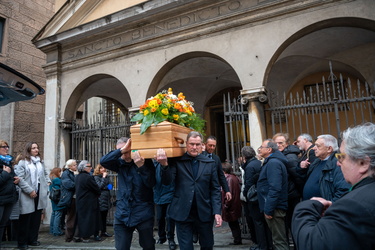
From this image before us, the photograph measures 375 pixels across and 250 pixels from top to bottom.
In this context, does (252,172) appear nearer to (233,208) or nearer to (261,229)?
(261,229)

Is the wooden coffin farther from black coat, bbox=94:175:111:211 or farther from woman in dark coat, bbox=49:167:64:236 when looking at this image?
woman in dark coat, bbox=49:167:64:236

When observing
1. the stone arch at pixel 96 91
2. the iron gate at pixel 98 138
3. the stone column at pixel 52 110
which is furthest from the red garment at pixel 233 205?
the stone column at pixel 52 110

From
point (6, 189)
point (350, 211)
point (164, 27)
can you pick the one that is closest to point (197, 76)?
point (164, 27)

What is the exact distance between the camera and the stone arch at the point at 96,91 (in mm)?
9461

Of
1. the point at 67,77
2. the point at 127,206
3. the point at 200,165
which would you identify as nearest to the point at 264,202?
the point at 200,165

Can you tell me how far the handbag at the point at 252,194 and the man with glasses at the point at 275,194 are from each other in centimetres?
33

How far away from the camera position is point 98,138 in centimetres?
917

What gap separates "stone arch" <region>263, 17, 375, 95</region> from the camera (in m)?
6.56

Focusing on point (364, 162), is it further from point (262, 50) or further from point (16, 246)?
point (16, 246)

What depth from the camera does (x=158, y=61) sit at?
8070 millimetres

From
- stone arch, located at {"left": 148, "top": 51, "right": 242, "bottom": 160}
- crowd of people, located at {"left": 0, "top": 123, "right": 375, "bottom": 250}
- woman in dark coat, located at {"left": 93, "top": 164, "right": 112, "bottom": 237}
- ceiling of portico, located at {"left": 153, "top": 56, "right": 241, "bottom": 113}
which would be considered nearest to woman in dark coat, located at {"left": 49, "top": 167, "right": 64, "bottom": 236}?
crowd of people, located at {"left": 0, "top": 123, "right": 375, "bottom": 250}

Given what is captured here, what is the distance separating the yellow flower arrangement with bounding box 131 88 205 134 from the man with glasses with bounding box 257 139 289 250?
137 cm

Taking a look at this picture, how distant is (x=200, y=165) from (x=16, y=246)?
182 inches

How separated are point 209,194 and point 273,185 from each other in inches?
38.5
